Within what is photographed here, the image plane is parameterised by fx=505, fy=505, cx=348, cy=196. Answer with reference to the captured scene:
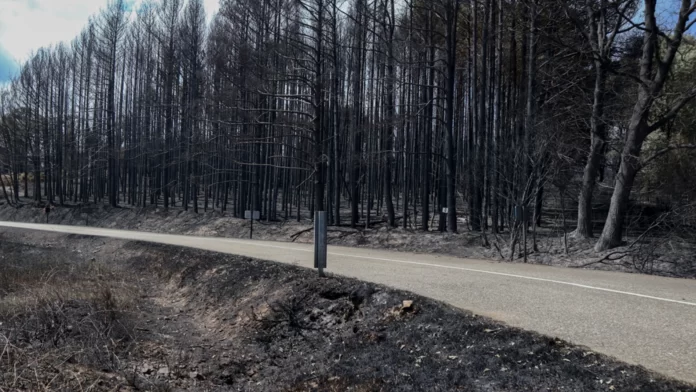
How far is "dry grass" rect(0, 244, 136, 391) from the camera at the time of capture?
5.55m

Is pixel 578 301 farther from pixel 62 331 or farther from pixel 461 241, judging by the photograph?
pixel 461 241

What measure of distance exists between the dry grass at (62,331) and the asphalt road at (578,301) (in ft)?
13.3

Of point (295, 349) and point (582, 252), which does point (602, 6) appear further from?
point (295, 349)

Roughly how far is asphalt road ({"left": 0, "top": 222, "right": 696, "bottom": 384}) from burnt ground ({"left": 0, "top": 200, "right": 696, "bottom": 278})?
72.1 inches

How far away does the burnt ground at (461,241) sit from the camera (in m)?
12.1

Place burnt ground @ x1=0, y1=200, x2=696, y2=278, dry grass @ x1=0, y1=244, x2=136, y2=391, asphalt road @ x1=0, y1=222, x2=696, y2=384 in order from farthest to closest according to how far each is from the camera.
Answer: burnt ground @ x1=0, y1=200, x2=696, y2=278 → dry grass @ x1=0, y1=244, x2=136, y2=391 → asphalt road @ x1=0, y1=222, x2=696, y2=384

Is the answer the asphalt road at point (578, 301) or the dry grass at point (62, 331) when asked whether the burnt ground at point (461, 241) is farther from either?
the dry grass at point (62, 331)

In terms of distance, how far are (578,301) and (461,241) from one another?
9535mm

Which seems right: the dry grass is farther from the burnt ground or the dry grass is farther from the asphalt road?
the burnt ground

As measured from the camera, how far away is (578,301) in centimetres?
721

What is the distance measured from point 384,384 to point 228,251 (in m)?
10.5

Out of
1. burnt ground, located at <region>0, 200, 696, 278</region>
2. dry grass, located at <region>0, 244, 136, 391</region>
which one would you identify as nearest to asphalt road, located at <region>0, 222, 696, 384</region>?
burnt ground, located at <region>0, 200, 696, 278</region>

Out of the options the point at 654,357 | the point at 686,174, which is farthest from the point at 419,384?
the point at 686,174

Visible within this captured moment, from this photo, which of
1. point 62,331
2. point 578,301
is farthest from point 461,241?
point 62,331
